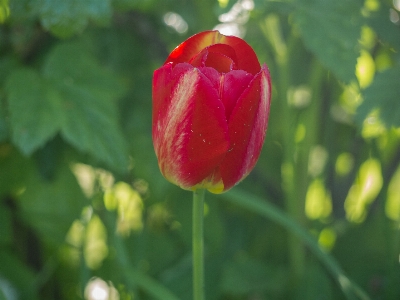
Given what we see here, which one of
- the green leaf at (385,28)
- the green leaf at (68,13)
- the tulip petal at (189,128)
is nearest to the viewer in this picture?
the tulip petal at (189,128)

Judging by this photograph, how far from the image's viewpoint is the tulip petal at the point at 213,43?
38 cm

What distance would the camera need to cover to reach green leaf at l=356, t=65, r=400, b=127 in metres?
0.62

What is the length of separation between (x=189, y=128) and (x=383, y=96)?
0.38 m

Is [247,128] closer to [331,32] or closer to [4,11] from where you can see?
[331,32]

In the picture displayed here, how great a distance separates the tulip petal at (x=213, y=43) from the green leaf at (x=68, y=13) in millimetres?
203

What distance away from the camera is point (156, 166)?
2.56 ft

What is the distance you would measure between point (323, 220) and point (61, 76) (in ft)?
1.72

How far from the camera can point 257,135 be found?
364 mm

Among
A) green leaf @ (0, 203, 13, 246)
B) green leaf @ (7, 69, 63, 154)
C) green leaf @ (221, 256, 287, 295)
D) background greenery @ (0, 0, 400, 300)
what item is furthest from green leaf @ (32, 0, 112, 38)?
green leaf @ (221, 256, 287, 295)

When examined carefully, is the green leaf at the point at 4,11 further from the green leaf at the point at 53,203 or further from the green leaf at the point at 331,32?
the green leaf at the point at 331,32

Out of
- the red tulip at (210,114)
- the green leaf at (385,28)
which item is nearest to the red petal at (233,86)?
the red tulip at (210,114)

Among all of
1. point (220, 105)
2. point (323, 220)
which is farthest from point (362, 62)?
point (220, 105)

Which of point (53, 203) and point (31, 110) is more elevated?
point (31, 110)

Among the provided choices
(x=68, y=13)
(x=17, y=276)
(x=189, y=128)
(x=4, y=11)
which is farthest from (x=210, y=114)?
(x=17, y=276)
